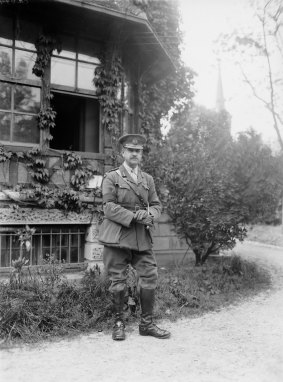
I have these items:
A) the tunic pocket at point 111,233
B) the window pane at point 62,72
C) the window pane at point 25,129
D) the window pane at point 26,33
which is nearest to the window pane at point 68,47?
the window pane at point 62,72

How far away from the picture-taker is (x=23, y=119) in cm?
617

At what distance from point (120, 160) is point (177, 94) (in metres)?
3.88

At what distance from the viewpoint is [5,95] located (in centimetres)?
605

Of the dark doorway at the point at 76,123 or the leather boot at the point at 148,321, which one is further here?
the dark doorway at the point at 76,123

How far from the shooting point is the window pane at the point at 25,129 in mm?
6109

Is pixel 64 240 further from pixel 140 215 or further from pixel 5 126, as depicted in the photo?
pixel 140 215

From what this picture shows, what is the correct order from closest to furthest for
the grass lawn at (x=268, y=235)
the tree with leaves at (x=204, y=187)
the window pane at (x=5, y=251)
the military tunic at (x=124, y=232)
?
the military tunic at (x=124, y=232), the window pane at (x=5, y=251), the tree with leaves at (x=204, y=187), the grass lawn at (x=268, y=235)

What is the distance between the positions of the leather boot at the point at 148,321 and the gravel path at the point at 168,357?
84 millimetres

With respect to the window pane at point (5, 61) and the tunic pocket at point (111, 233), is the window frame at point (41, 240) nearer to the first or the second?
the tunic pocket at point (111, 233)

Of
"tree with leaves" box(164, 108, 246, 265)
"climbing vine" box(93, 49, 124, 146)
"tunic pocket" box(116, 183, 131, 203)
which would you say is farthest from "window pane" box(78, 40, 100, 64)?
"tunic pocket" box(116, 183, 131, 203)

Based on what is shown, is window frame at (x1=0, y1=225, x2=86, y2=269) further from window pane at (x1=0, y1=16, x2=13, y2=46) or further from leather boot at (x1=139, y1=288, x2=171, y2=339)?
window pane at (x1=0, y1=16, x2=13, y2=46)

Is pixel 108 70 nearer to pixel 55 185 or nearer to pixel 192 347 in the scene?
pixel 55 185

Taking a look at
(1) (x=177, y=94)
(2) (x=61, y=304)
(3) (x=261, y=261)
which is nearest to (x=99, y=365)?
(2) (x=61, y=304)

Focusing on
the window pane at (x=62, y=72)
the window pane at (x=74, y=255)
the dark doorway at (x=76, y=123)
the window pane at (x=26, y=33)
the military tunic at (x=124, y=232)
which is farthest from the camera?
the dark doorway at (x=76, y=123)
